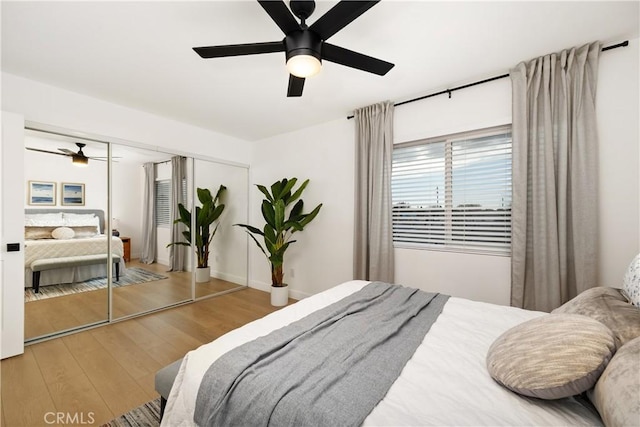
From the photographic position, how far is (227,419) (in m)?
0.92

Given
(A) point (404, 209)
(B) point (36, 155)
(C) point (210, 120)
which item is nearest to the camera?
(B) point (36, 155)

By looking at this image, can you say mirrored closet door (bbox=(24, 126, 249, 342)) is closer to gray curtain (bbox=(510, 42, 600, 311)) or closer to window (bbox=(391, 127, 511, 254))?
window (bbox=(391, 127, 511, 254))

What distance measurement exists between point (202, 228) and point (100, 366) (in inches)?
76.8

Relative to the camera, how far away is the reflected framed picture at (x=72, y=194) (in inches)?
110

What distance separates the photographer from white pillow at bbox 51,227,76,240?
2750mm

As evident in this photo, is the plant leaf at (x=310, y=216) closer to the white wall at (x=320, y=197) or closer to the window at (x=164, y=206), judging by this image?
the white wall at (x=320, y=197)

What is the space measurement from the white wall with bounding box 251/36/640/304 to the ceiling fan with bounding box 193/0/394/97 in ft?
4.37

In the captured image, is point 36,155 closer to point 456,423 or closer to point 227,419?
point 227,419

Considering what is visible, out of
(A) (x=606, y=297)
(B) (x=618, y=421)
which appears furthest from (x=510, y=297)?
(B) (x=618, y=421)

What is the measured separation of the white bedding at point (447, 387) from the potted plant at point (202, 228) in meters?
2.60

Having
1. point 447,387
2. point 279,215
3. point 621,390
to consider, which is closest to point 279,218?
point 279,215

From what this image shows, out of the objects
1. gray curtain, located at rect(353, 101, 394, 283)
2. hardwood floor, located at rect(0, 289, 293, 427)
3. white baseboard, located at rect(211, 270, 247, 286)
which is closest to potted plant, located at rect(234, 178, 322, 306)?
hardwood floor, located at rect(0, 289, 293, 427)

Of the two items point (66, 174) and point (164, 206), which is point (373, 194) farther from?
point (66, 174)

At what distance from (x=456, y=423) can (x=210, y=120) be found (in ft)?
12.4
